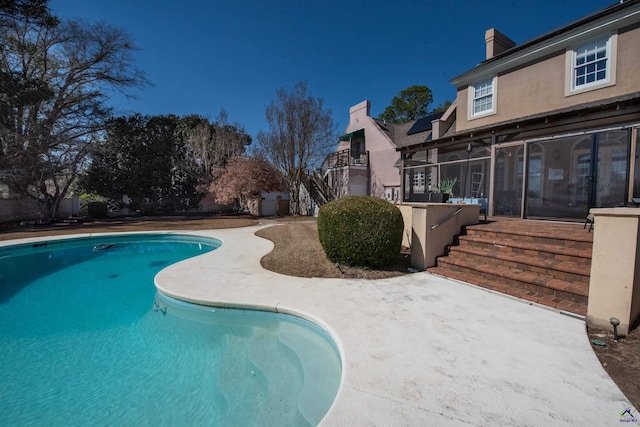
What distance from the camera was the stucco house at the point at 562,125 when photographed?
7.17 metres

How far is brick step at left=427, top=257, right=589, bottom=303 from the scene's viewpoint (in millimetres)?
4457

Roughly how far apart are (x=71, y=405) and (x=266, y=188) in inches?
775

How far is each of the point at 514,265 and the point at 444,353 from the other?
3.41 metres

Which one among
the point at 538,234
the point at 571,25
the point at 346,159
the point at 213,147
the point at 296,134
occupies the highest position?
the point at 571,25

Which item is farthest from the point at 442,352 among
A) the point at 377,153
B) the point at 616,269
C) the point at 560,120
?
the point at 377,153

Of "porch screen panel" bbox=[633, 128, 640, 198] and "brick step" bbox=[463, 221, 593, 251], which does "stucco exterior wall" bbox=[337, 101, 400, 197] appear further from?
"porch screen panel" bbox=[633, 128, 640, 198]

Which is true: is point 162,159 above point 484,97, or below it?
below

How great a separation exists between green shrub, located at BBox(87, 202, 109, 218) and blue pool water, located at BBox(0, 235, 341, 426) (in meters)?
17.8

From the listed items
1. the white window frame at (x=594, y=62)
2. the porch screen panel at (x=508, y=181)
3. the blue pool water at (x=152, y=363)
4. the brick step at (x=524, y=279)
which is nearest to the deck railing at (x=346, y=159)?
the porch screen panel at (x=508, y=181)

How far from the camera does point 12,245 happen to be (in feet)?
37.0

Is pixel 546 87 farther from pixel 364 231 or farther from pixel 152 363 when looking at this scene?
pixel 152 363

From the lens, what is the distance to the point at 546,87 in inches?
379

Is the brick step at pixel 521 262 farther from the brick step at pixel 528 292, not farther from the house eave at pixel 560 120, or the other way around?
the house eave at pixel 560 120

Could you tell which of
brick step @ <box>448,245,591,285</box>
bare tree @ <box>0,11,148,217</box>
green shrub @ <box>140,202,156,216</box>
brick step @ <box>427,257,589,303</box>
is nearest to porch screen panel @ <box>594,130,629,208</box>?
brick step @ <box>448,245,591,285</box>
